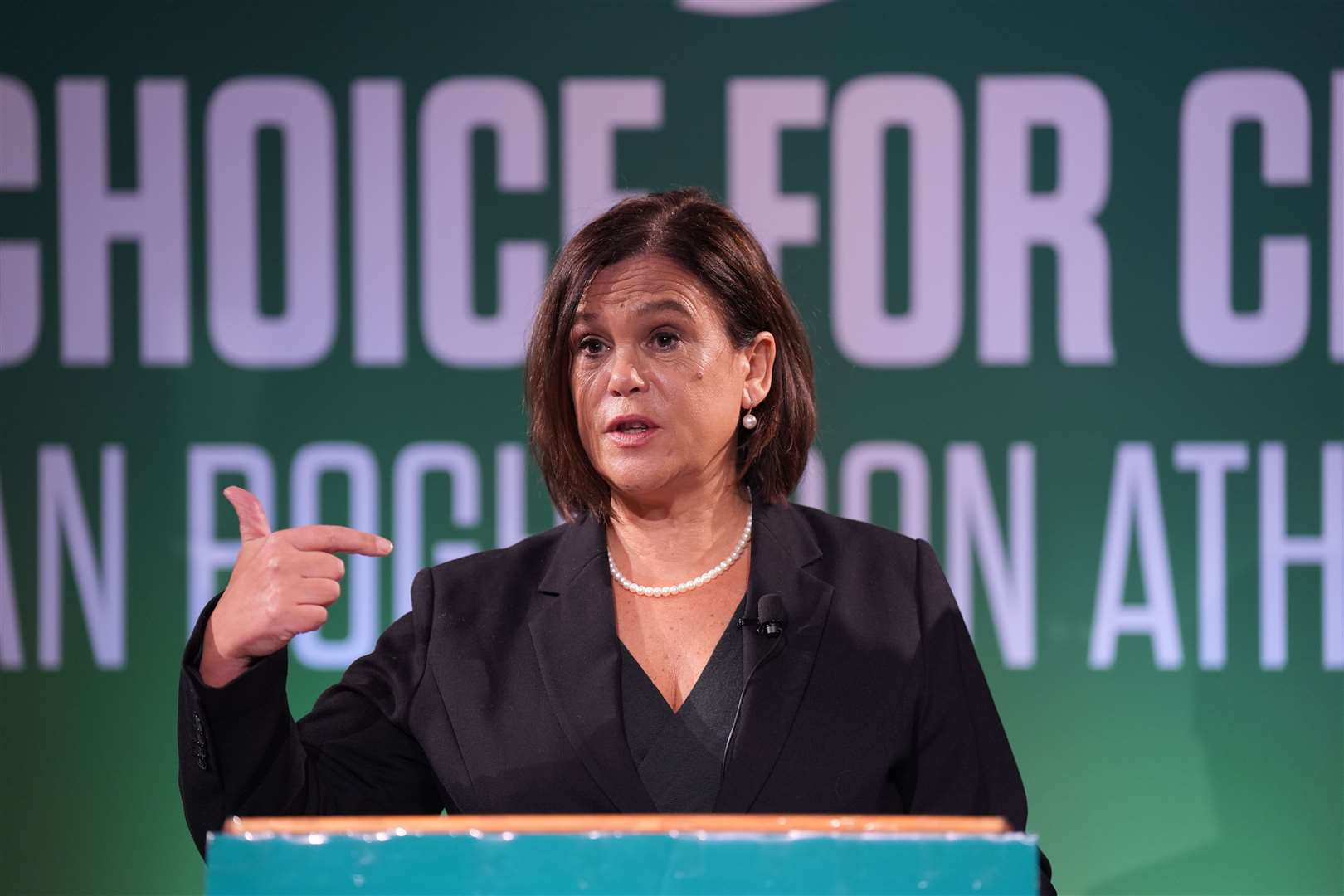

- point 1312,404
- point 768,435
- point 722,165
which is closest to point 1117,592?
point 1312,404

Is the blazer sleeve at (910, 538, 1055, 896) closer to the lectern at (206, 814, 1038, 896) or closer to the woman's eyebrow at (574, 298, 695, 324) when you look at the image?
the woman's eyebrow at (574, 298, 695, 324)

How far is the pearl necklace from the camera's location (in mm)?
1825

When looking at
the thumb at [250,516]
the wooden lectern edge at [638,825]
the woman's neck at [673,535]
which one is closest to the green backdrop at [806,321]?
the woman's neck at [673,535]

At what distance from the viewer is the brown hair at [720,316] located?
5.97 ft

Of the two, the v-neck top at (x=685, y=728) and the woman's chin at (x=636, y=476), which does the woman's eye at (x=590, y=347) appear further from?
the v-neck top at (x=685, y=728)

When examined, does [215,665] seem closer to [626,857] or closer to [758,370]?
[626,857]

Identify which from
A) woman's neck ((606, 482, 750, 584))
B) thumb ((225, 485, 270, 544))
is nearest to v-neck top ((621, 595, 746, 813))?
woman's neck ((606, 482, 750, 584))

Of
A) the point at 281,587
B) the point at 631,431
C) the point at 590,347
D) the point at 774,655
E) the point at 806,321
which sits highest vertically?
the point at 806,321

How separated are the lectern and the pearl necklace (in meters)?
0.74

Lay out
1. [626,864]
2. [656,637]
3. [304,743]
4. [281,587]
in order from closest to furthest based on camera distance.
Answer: [626,864]
[281,587]
[304,743]
[656,637]

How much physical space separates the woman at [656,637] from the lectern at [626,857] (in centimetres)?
46

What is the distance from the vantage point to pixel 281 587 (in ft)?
4.64

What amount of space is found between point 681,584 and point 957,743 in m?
0.39

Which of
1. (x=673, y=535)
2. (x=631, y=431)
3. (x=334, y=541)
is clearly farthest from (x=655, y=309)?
(x=334, y=541)
